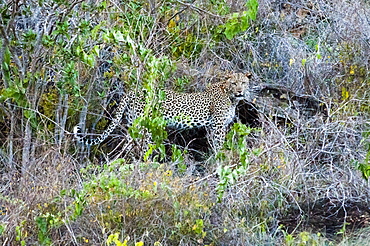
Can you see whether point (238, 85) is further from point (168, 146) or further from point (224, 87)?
point (168, 146)

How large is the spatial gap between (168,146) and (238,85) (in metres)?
A: 1.28

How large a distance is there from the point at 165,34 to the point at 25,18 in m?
1.85

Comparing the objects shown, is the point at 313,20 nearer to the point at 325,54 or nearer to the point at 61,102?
the point at 325,54

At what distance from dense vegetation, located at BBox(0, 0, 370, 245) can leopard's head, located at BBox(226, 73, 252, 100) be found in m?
0.55

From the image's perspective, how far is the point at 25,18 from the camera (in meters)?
7.48

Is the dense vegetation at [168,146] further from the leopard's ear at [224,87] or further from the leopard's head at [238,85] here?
the leopard's head at [238,85]

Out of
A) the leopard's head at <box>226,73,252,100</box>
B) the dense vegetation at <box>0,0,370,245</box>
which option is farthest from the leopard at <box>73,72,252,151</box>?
the dense vegetation at <box>0,0,370,245</box>

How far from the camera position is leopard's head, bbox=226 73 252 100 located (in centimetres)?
869

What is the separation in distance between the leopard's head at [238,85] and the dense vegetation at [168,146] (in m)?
0.55

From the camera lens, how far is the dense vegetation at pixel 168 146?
5.09m

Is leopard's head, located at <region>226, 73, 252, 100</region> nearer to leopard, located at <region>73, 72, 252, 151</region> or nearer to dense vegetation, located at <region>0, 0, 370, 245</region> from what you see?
leopard, located at <region>73, 72, 252, 151</region>

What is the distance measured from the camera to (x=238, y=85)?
868 centimetres

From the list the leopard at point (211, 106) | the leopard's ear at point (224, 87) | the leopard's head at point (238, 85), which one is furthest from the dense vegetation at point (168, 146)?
the leopard's head at point (238, 85)

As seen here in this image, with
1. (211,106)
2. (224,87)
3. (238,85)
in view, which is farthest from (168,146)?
(238,85)
